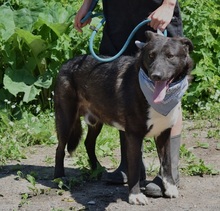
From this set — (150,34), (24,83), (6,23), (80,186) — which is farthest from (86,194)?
(6,23)

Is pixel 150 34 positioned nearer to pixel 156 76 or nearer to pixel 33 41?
pixel 156 76

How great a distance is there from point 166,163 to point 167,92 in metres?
0.71

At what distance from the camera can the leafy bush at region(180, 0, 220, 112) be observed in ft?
24.9

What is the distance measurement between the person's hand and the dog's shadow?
4.45 ft

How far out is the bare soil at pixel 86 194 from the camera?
189 inches

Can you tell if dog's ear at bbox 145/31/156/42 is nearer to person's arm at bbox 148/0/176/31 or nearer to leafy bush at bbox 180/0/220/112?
person's arm at bbox 148/0/176/31

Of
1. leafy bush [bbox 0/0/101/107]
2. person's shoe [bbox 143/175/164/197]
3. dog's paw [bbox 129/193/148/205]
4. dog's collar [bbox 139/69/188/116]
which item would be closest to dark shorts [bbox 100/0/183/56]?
dog's collar [bbox 139/69/188/116]

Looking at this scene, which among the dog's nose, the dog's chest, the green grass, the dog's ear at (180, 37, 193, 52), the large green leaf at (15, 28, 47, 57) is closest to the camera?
the dog's nose

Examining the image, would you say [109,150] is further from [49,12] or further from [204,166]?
[49,12]

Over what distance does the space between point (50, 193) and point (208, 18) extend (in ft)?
11.9

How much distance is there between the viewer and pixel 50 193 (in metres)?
5.10

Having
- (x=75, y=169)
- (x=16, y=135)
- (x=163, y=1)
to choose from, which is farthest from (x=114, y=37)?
(x=16, y=135)

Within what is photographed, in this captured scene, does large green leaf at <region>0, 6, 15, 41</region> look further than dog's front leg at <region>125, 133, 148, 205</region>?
Yes

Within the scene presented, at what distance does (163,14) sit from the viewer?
4629 mm
